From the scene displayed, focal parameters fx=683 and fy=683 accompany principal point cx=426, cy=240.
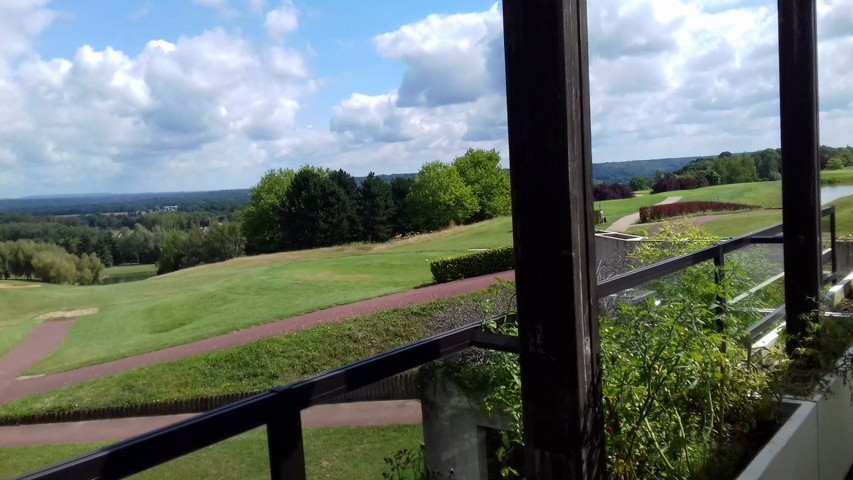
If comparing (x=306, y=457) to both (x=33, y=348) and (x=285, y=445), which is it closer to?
(x=285, y=445)

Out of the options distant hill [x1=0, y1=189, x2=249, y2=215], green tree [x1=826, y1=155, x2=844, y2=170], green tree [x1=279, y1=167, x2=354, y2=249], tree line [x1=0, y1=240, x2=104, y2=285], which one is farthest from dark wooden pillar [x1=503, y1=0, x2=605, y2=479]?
distant hill [x1=0, y1=189, x2=249, y2=215]

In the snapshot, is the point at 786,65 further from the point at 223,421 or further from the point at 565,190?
the point at 223,421

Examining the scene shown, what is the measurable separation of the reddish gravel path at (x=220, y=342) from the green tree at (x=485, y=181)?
114ft

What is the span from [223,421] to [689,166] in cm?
4175

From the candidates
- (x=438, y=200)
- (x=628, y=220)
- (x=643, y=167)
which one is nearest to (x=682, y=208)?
(x=628, y=220)

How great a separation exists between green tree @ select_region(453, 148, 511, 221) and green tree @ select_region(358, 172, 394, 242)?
716cm

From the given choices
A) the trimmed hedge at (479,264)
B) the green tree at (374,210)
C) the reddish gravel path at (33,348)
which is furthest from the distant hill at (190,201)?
the reddish gravel path at (33,348)

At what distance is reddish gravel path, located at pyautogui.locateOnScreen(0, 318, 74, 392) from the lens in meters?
21.2

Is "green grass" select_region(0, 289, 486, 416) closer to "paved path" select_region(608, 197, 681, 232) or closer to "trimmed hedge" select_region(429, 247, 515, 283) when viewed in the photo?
"trimmed hedge" select_region(429, 247, 515, 283)

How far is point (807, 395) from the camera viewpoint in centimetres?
223

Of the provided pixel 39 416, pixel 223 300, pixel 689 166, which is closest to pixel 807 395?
pixel 39 416

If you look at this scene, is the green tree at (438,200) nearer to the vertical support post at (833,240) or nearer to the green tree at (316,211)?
the green tree at (316,211)

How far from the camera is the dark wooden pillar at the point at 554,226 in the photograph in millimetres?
1153

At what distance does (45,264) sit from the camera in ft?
151
